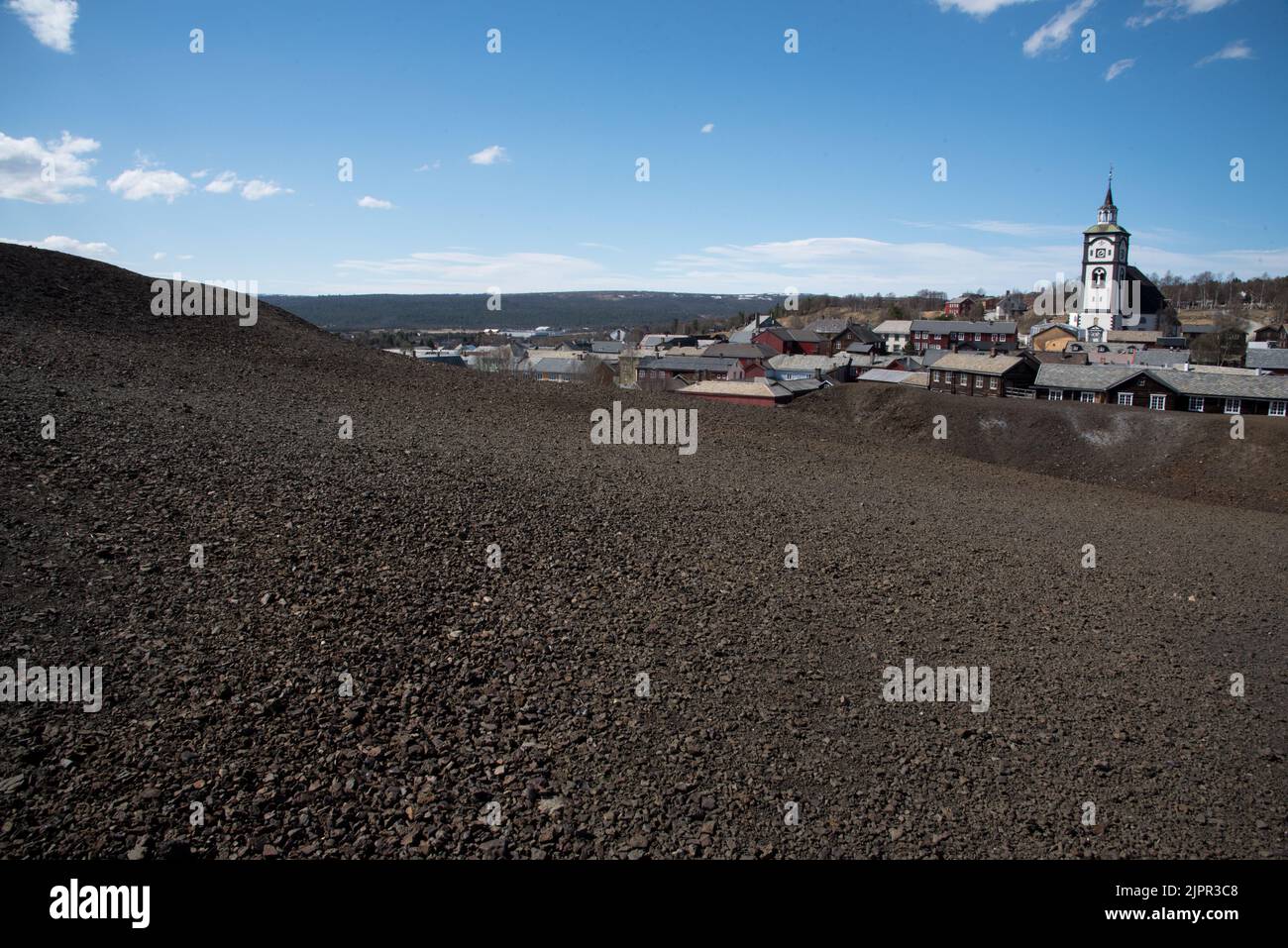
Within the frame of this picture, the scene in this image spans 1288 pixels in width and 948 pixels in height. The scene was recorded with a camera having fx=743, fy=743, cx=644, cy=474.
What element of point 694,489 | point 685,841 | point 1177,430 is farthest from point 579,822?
point 1177,430

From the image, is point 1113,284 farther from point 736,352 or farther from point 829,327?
point 736,352

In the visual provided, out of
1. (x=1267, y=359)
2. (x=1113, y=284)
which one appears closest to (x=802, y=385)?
(x=1267, y=359)

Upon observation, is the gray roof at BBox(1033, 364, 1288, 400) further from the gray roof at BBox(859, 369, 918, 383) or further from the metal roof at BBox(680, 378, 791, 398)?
the metal roof at BBox(680, 378, 791, 398)

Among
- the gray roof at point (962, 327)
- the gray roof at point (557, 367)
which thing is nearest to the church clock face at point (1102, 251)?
the gray roof at point (962, 327)

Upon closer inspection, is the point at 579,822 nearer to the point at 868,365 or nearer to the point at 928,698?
the point at 928,698

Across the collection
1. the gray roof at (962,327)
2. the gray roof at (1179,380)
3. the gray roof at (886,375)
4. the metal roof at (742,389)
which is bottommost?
the metal roof at (742,389)

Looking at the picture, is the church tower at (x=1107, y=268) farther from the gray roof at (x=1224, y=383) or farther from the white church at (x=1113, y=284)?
the gray roof at (x=1224, y=383)

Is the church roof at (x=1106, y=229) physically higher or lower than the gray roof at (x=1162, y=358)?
higher
